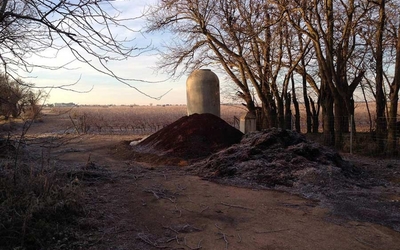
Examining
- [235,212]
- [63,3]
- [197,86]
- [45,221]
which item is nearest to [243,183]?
[235,212]

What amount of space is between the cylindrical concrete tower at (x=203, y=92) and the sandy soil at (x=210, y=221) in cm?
992

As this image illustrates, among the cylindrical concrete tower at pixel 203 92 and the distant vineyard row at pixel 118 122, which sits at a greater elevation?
the cylindrical concrete tower at pixel 203 92

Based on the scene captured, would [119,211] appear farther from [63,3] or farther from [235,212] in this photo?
[63,3]

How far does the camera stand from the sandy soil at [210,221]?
484cm

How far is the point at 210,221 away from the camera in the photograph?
5793 millimetres

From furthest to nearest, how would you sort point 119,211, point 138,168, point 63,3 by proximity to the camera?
point 138,168, point 119,211, point 63,3

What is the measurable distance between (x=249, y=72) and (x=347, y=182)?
11381 mm

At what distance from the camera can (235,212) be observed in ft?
20.7

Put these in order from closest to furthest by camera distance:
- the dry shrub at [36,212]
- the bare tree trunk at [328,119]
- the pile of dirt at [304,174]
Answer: the dry shrub at [36,212], the pile of dirt at [304,174], the bare tree trunk at [328,119]

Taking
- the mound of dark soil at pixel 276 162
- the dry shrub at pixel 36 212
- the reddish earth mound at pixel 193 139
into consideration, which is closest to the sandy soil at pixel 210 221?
the dry shrub at pixel 36 212

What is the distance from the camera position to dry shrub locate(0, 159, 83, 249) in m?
4.39

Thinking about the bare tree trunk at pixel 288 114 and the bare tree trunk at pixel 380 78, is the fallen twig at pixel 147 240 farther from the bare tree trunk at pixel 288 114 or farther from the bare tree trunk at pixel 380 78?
the bare tree trunk at pixel 288 114

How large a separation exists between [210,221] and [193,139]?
8090 millimetres

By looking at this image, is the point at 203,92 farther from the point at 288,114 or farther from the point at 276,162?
the point at 276,162
